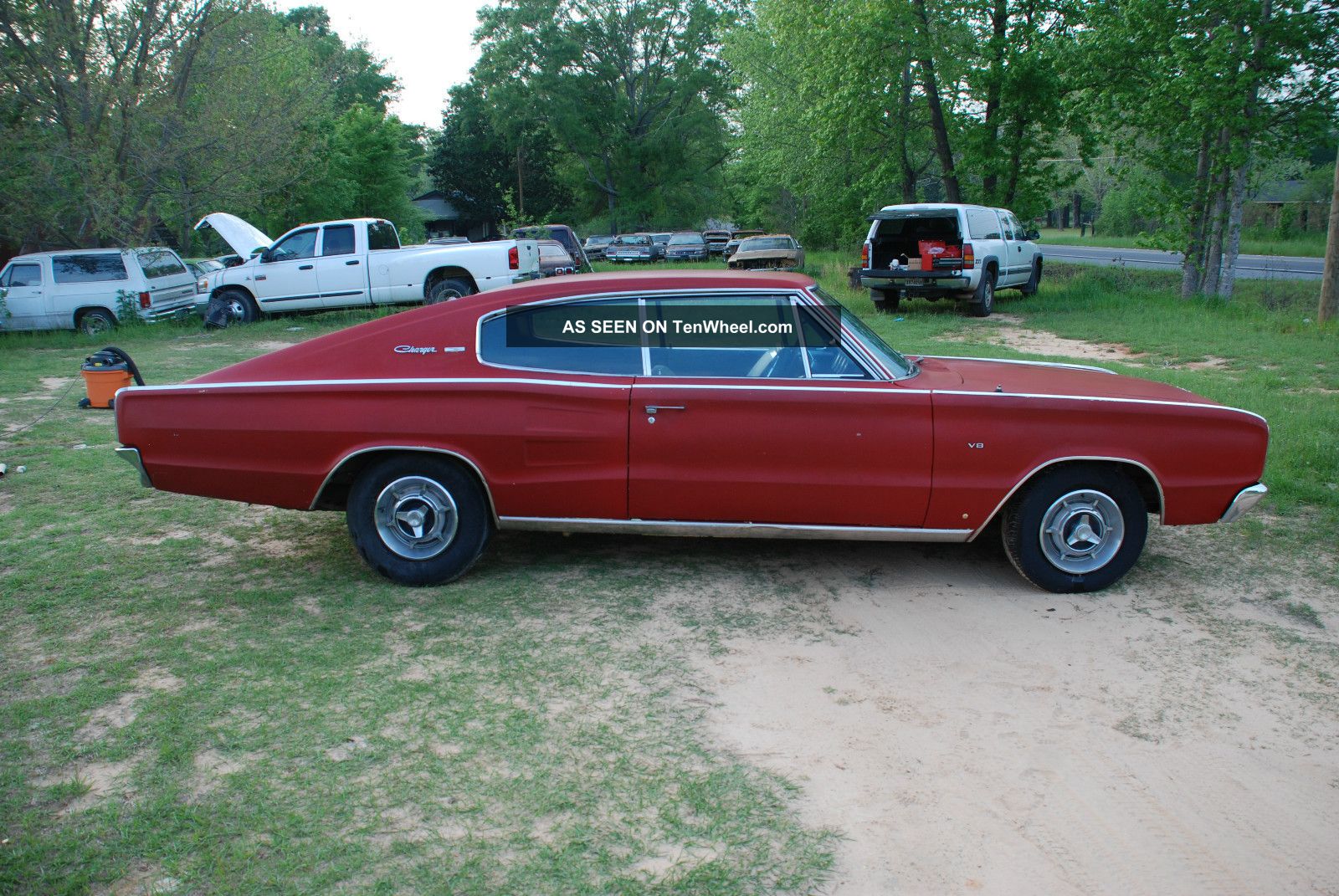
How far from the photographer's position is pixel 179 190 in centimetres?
1923

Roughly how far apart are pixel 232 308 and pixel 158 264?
64.6 inches

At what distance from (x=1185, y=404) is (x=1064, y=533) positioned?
826mm

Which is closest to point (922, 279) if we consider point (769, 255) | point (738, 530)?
point (769, 255)

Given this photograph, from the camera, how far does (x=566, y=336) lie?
16.5 feet

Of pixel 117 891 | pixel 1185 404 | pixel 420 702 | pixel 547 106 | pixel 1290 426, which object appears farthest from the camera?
pixel 547 106

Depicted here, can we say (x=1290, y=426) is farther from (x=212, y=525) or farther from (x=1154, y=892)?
(x=212, y=525)

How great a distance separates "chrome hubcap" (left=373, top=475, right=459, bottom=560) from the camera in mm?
4910

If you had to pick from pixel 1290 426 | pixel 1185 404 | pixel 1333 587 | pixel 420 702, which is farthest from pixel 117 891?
pixel 1290 426

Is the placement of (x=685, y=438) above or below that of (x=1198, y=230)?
below

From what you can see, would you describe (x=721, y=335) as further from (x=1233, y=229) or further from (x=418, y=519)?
(x=1233, y=229)

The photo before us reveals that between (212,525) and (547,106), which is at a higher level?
(547,106)

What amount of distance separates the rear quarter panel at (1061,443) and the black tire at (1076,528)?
143 millimetres

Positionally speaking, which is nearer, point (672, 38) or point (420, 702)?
A: point (420, 702)

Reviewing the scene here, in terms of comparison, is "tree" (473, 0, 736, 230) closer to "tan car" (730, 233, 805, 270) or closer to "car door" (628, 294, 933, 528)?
"tan car" (730, 233, 805, 270)
